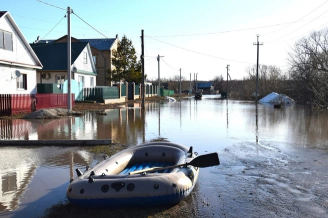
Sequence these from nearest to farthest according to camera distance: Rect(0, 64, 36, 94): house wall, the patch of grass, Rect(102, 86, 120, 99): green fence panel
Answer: the patch of grass
Rect(0, 64, 36, 94): house wall
Rect(102, 86, 120, 99): green fence panel

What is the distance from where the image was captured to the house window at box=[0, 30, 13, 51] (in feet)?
72.4

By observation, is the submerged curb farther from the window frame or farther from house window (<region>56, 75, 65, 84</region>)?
house window (<region>56, 75, 65, 84</region>)

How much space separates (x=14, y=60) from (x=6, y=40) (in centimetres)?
142

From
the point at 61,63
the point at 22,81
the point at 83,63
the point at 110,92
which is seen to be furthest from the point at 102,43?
the point at 22,81

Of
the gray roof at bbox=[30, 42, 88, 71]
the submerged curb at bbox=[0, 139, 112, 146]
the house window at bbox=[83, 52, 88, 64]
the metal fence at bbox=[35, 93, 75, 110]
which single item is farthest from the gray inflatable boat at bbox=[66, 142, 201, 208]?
the house window at bbox=[83, 52, 88, 64]

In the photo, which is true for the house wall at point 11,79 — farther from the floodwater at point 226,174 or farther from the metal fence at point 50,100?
the floodwater at point 226,174

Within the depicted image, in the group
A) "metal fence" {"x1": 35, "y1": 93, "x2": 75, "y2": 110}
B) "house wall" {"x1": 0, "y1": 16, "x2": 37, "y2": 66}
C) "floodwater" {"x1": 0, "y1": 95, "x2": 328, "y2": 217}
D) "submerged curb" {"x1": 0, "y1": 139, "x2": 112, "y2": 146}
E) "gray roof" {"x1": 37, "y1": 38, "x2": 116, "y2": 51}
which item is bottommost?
"floodwater" {"x1": 0, "y1": 95, "x2": 328, "y2": 217}

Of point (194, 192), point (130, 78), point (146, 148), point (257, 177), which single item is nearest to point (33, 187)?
point (146, 148)

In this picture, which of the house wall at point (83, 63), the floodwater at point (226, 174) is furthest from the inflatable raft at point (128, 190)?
the house wall at point (83, 63)

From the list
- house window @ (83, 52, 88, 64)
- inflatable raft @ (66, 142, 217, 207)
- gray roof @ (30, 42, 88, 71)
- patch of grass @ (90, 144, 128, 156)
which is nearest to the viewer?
inflatable raft @ (66, 142, 217, 207)

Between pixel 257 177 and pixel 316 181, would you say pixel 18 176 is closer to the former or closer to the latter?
pixel 257 177

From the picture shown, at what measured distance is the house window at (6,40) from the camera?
22.1m

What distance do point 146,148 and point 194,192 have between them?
5.65 feet

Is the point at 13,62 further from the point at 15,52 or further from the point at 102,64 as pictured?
the point at 102,64
